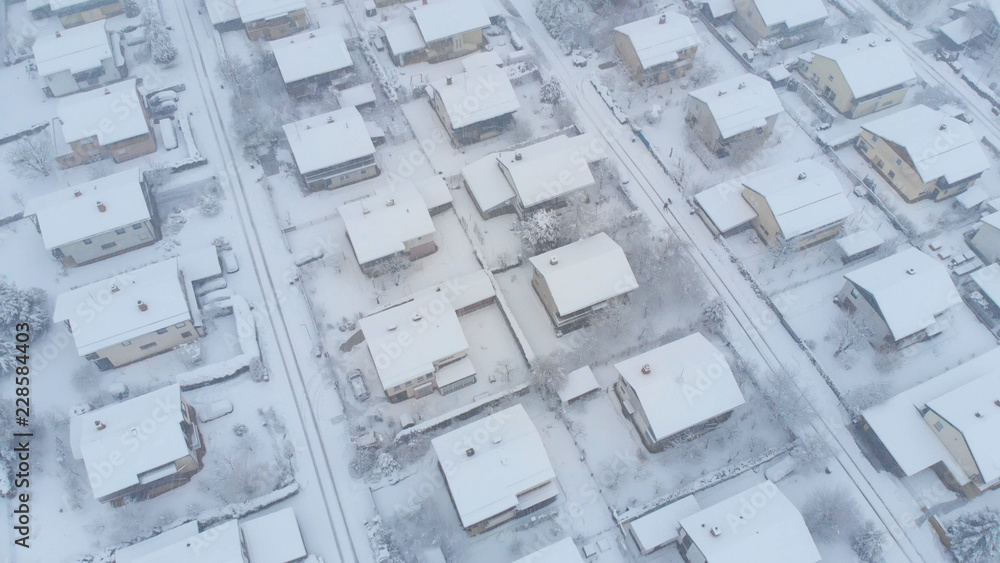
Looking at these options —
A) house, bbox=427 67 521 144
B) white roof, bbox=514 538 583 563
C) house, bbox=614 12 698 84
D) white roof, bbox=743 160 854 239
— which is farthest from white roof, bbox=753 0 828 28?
white roof, bbox=514 538 583 563

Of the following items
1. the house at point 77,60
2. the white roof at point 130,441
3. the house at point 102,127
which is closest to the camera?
the white roof at point 130,441

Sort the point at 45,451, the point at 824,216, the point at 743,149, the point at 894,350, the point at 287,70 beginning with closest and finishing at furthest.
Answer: the point at 45,451, the point at 894,350, the point at 824,216, the point at 743,149, the point at 287,70

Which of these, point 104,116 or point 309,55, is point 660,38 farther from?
point 104,116

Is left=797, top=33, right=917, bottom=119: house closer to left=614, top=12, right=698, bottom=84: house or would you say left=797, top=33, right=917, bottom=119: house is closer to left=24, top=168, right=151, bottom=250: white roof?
left=614, top=12, right=698, bottom=84: house

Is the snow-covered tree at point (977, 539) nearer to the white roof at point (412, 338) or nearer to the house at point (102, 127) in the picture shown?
the white roof at point (412, 338)

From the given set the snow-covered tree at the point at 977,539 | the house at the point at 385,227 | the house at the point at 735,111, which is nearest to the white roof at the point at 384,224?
the house at the point at 385,227

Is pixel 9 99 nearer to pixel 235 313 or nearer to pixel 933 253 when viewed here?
pixel 235 313

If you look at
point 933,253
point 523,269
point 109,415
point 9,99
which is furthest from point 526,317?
point 9,99
